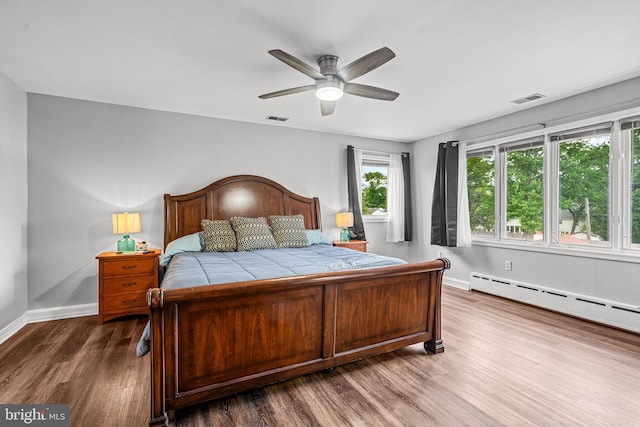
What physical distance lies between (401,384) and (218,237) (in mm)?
2359

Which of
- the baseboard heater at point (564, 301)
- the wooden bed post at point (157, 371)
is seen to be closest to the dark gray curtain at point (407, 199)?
the baseboard heater at point (564, 301)

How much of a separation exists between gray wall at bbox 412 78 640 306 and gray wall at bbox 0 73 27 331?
521 cm

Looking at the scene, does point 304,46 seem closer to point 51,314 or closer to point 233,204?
point 233,204

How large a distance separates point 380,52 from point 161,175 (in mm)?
3028

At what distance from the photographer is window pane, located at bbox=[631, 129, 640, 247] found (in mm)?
3016

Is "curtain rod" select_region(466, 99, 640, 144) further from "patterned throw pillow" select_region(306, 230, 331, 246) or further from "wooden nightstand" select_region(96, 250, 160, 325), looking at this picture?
"wooden nightstand" select_region(96, 250, 160, 325)

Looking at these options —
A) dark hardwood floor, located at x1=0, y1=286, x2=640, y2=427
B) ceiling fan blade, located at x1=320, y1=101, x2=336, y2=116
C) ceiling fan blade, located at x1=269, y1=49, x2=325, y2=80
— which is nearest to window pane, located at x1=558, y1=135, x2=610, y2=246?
dark hardwood floor, located at x1=0, y1=286, x2=640, y2=427

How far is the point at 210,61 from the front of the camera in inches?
102

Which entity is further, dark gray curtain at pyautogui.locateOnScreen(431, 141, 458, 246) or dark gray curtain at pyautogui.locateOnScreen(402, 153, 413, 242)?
dark gray curtain at pyautogui.locateOnScreen(402, 153, 413, 242)

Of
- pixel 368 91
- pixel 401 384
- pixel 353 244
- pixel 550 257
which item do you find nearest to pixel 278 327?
pixel 401 384

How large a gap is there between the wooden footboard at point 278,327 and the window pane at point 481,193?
233 centimetres

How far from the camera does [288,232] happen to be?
3922 millimetres

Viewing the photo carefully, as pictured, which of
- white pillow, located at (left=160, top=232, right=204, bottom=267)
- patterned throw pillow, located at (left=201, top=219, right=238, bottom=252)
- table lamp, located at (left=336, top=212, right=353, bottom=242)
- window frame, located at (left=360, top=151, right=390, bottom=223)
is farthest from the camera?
window frame, located at (left=360, top=151, right=390, bottom=223)

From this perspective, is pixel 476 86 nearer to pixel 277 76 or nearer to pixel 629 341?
pixel 277 76
